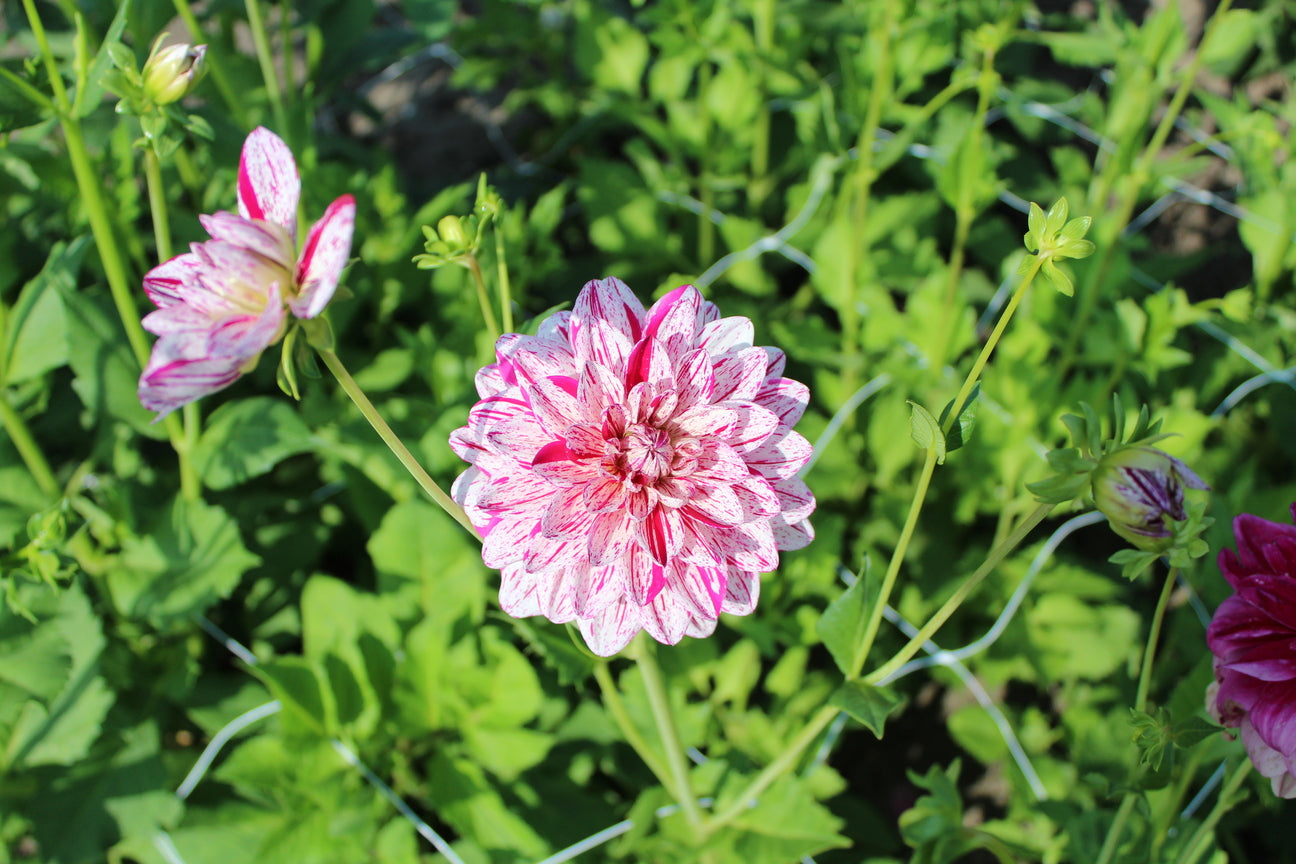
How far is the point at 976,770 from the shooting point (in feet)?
6.04

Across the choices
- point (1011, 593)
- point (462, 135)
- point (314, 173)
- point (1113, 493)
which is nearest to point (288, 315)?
point (1113, 493)

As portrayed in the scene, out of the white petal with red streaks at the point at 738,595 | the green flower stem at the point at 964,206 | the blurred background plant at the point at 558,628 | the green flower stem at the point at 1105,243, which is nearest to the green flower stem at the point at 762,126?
the blurred background plant at the point at 558,628

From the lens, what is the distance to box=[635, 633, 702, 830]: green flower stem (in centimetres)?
102

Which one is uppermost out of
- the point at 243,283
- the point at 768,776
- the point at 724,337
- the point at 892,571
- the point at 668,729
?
the point at 243,283

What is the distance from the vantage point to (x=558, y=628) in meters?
1.21

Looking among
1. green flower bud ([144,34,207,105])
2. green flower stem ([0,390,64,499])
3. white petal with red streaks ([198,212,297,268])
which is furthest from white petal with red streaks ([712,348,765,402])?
green flower stem ([0,390,64,499])

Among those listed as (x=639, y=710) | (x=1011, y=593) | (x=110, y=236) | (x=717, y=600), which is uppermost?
(x=110, y=236)

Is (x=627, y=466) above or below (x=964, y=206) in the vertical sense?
above

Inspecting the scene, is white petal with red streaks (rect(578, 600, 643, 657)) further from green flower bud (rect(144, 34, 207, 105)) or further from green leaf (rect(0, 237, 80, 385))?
green leaf (rect(0, 237, 80, 385))

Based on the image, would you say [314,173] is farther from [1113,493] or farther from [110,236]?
[1113,493]

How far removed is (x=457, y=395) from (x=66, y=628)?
25.3 inches

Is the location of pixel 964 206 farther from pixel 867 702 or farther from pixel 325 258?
pixel 325 258

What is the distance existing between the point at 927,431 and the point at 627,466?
0.27m

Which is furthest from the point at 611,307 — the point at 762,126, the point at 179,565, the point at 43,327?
the point at 762,126
